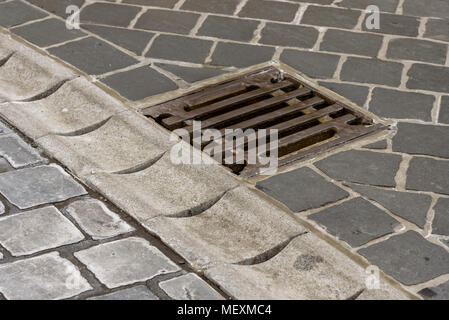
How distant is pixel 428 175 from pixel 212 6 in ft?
7.55

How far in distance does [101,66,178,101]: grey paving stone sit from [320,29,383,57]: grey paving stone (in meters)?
1.07

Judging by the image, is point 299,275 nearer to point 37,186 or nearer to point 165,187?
point 165,187

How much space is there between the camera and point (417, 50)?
213 inches

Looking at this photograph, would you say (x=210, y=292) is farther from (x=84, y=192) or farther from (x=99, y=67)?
(x=99, y=67)

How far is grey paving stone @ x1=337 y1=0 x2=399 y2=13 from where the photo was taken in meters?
5.97

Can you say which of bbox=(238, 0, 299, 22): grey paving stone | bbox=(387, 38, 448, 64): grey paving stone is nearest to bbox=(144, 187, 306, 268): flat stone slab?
bbox=(387, 38, 448, 64): grey paving stone

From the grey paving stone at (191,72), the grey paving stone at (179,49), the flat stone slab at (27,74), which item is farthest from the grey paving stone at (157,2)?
the flat stone slab at (27,74)

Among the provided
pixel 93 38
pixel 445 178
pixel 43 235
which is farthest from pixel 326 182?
pixel 93 38

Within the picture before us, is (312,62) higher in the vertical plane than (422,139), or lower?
higher

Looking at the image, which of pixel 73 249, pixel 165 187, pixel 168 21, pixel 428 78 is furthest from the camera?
pixel 168 21

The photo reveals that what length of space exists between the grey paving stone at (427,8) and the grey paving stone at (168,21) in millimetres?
1483

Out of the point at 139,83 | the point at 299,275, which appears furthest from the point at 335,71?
the point at 299,275

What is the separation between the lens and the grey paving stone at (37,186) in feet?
13.2

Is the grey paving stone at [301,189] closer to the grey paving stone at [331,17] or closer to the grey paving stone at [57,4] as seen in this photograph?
the grey paving stone at [331,17]
